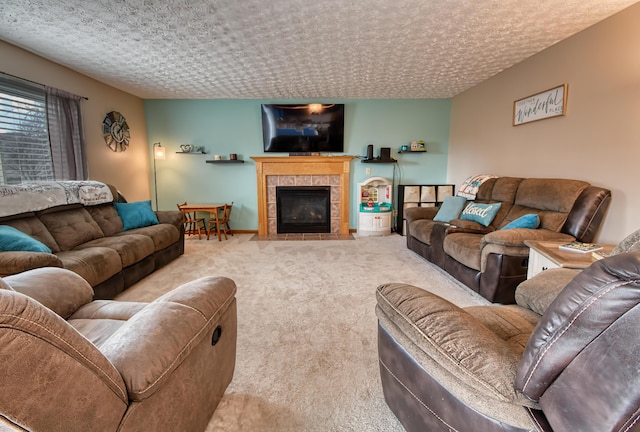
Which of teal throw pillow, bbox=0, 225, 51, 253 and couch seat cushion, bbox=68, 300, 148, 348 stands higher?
teal throw pillow, bbox=0, 225, 51, 253

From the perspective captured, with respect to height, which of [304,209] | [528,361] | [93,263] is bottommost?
[93,263]

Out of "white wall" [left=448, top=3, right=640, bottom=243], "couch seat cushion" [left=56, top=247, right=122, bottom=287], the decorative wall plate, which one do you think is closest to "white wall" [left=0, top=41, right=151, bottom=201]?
the decorative wall plate

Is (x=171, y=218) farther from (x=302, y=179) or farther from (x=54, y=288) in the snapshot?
(x=54, y=288)

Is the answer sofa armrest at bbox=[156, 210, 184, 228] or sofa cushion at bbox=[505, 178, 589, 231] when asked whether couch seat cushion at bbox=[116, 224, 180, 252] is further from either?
sofa cushion at bbox=[505, 178, 589, 231]

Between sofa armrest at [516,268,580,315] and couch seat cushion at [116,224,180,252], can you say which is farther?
couch seat cushion at [116,224,180,252]

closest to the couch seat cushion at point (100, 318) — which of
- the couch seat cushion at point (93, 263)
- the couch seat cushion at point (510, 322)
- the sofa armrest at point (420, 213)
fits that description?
the couch seat cushion at point (93, 263)

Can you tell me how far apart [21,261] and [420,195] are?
196 inches

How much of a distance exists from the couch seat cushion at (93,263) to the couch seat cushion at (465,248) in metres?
3.12

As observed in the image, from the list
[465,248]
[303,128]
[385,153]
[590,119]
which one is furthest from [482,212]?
[303,128]

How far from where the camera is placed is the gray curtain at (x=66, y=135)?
3.32 m

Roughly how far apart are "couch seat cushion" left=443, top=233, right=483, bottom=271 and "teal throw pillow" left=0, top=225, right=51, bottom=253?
3447mm

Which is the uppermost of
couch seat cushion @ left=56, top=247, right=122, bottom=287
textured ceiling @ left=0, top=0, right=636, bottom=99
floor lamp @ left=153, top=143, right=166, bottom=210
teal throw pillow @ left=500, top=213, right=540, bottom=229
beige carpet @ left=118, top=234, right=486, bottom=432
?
textured ceiling @ left=0, top=0, right=636, bottom=99

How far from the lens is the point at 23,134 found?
3.02m

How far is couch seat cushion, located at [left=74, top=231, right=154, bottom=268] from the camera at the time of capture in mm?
2721
